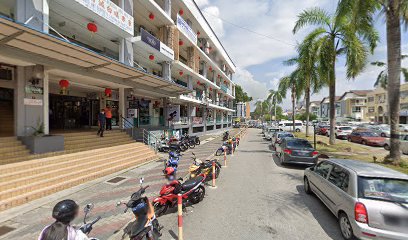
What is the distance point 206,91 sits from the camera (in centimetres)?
3119

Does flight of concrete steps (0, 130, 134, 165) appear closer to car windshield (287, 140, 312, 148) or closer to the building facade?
the building facade

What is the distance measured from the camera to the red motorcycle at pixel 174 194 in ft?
17.7

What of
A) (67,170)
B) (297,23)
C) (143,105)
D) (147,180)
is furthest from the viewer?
(143,105)

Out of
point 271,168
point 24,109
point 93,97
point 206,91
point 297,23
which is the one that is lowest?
point 271,168

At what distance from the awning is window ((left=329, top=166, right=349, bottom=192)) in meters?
8.82

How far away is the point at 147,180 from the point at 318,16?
17.4m

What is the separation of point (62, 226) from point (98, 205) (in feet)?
12.6

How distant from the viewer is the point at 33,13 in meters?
8.13

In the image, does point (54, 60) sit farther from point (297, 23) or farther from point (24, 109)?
point (297, 23)

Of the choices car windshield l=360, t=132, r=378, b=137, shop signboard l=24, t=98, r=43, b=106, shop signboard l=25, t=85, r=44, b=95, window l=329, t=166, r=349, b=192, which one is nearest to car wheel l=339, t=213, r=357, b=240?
window l=329, t=166, r=349, b=192

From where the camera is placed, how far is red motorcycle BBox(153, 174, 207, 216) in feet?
17.7

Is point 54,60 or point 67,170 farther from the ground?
point 54,60

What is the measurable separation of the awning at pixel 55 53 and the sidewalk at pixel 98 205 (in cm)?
485

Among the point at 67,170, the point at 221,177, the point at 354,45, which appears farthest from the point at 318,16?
the point at 67,170
